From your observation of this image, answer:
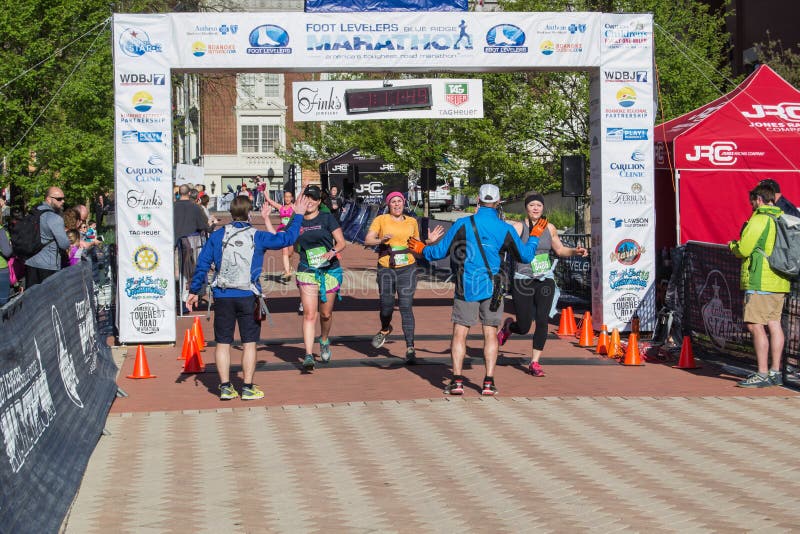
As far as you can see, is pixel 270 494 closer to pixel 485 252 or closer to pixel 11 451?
pixel 11 451

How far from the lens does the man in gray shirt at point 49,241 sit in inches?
528

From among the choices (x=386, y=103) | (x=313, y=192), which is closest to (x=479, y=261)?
(x=313, y=192)

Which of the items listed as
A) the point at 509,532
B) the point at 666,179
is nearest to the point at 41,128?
the point at 666,179

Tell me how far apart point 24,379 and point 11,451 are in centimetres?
84

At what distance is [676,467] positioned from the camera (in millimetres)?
7730

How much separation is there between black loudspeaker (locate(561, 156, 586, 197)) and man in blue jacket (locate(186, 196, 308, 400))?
8201 millimetres

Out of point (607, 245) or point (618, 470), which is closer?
point (618, 470)

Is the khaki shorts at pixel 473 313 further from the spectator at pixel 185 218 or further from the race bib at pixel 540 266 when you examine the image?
the spectator at pixel 185 218

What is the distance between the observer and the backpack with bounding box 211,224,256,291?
33.4 feet

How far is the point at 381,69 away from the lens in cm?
1475

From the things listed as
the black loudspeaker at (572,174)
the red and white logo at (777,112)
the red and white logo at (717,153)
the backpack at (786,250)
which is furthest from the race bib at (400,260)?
the red and white logo at (777,112)

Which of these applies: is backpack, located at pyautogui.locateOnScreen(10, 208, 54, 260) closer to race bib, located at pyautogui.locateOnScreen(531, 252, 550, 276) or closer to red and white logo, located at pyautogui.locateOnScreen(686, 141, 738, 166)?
race bib, located at pyautogui.locateOnScreen(531, 252, 550, 276)

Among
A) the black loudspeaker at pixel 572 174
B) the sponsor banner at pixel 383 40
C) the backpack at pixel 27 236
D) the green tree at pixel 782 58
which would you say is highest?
the green tree at pixel 782 58

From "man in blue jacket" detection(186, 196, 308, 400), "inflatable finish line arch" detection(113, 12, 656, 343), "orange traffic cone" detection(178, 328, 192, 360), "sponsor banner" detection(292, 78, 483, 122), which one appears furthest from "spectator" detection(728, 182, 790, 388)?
"orange traffic cone" detection(178, 328, 192, 360)
